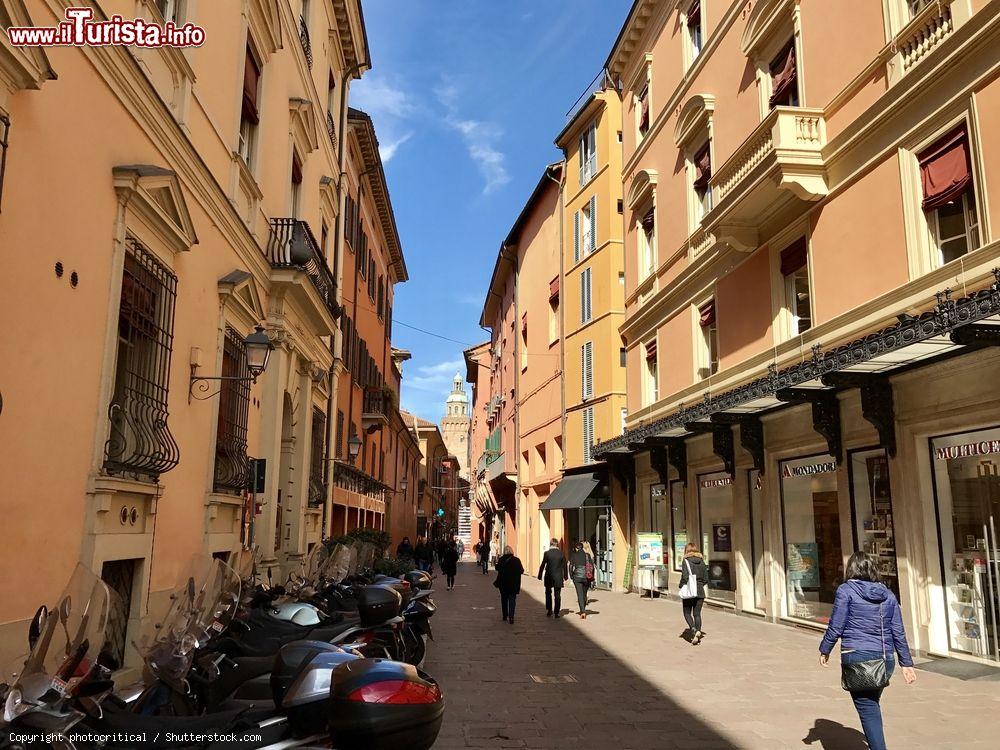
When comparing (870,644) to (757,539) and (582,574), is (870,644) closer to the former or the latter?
(757,539)

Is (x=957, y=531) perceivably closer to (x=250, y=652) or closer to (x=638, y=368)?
(x=250, y=652)

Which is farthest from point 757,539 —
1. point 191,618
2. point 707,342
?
point 191,618

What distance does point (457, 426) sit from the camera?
130 m

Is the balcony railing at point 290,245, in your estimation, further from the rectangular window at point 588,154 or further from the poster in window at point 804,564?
the rectangular window at point 588,154

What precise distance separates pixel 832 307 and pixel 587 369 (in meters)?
14.6

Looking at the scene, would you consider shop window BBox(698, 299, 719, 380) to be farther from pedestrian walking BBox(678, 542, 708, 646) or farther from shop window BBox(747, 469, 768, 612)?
pedestrian walking BBox(678, 542, 708, 646)

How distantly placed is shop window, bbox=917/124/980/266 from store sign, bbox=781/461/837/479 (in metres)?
3.72

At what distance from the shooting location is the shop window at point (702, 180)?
17766 millimetres

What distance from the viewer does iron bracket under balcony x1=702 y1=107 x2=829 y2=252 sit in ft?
41.6

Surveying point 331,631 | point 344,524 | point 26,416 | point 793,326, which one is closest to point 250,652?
point 331,631

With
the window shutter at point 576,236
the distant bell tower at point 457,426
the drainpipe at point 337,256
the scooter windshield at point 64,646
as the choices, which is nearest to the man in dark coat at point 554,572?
the drainpipe at point 337,256

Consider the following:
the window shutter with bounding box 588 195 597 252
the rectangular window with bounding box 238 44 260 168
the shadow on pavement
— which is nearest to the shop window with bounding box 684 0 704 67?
the window shutter with bounding box 588 195 597 252

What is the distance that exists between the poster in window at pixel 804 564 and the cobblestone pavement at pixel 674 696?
902 mm

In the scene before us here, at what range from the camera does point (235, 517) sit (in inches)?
436
